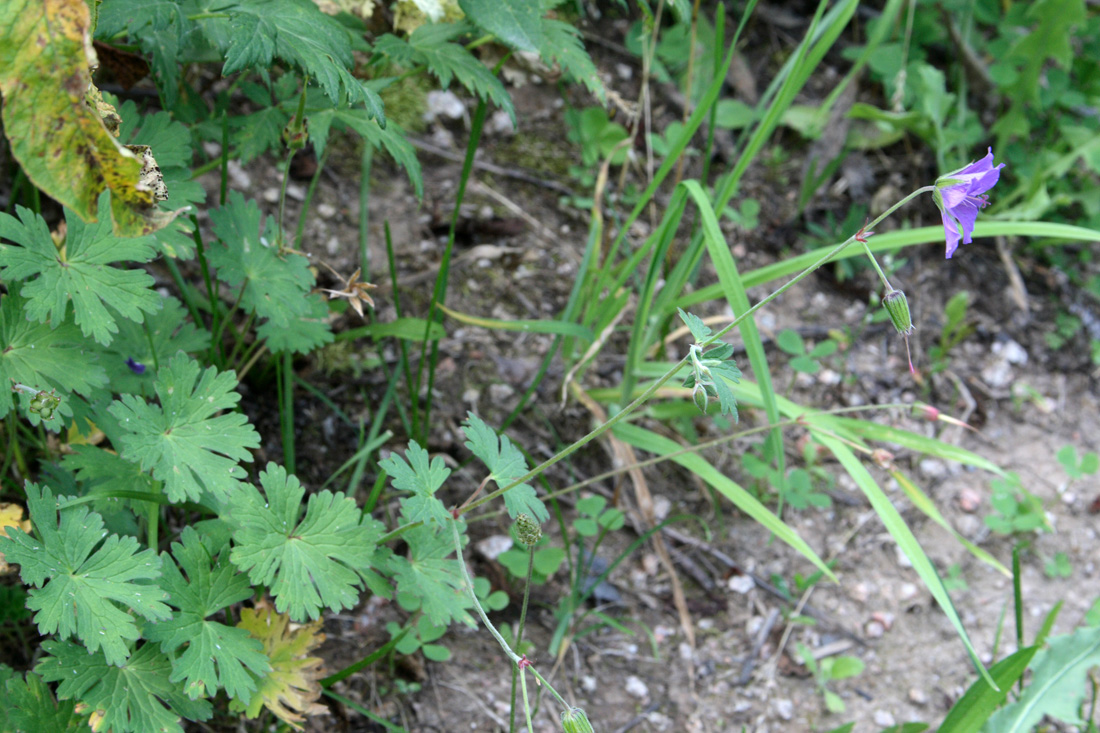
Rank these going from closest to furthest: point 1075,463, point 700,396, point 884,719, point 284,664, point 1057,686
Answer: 1. point 700,396
2. point 284,664
3. point 1057,686
4. point 884,719
5. point 1075,463

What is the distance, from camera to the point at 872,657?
2129mm

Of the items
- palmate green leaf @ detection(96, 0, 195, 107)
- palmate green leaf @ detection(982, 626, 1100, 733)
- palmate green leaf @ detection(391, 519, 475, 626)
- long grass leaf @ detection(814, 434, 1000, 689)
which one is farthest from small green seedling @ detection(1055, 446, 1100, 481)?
palmate green leaf @ detection(96, 0, 195, 107)

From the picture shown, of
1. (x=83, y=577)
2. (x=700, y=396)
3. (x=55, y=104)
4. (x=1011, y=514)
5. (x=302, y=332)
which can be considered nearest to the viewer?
(x=55, y=104)

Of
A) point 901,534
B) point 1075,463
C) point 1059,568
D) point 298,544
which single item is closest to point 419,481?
point 298,544

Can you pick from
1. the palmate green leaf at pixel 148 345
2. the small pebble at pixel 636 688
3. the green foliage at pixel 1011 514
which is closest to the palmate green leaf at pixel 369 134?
the palmate green leaf at pixel 148 345

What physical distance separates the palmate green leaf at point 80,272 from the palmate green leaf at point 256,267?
222 millimetres

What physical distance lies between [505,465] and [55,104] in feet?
2.69

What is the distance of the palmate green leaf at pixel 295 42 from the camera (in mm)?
1221

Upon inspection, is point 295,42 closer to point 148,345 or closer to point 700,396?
point 148,345

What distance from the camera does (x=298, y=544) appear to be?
1312 millimetres

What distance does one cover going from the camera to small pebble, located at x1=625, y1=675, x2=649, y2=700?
1.91 meters

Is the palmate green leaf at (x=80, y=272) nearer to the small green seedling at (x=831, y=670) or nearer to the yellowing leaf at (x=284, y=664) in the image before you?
the yellowing leaf at (x=284, y=664)

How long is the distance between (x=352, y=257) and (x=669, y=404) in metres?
1.04

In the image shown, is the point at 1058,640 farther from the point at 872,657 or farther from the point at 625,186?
the point at 625,186
